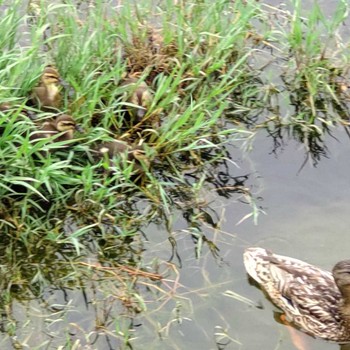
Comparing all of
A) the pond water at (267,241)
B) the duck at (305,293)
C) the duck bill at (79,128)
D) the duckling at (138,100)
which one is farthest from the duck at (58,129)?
the duck at (305,293)

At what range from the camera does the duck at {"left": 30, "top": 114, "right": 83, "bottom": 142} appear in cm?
574

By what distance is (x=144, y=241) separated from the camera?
5672 millimetres

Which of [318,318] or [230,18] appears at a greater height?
[230,18]

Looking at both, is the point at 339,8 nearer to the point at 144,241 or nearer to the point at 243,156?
the point at 243,156

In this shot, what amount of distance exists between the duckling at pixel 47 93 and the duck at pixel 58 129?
0.52 feet

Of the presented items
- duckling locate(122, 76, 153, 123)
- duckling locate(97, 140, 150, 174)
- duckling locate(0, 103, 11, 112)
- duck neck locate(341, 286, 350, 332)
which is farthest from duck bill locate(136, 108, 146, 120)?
duck neck locate(341, 286, 350, 332)

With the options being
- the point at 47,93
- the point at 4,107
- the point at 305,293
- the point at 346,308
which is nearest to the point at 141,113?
the point at 47,93

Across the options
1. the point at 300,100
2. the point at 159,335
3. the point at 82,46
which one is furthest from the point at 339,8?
the point at 159,335

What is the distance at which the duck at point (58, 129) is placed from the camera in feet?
18.8

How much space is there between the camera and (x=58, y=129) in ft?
18.9

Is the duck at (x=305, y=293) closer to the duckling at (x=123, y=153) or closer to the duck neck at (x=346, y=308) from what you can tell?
the duck neck at (x=346, y=308)

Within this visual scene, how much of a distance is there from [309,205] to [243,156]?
54 cm

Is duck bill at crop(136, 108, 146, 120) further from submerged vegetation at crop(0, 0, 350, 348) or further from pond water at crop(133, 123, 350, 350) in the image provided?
pond water at crop(133, 123, 350, 350)

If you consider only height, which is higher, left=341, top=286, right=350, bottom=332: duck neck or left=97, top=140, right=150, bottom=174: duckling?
left=97, top=140, right=150, bottom=174: duckling
